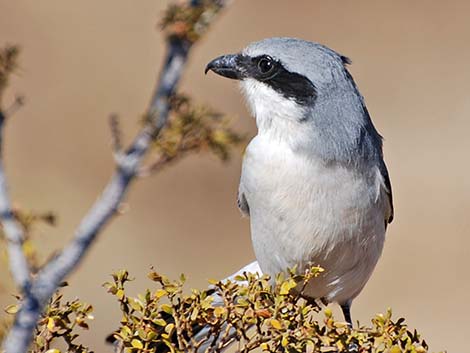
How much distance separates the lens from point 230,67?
3.57m

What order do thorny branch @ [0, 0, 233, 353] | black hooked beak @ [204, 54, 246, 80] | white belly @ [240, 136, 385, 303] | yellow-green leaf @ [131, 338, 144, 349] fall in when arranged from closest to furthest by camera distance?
thorny branch @ [0, 0, 233, 353] → yellow-green leaf @ [131, 338, 144, 349] → white belly @ [240, 136, 385, 303] → black hooked beak @ [204, 54, 246, 80]

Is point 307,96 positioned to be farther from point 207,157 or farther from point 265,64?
point 207,157

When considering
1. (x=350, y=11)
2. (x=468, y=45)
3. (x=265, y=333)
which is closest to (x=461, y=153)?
(x=468, y=45)

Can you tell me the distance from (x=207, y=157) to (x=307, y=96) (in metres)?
3.87

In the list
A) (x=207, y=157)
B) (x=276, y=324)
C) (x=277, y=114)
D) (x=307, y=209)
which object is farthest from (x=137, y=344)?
(x=207, y=157)

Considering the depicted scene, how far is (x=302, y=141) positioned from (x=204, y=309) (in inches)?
42.1

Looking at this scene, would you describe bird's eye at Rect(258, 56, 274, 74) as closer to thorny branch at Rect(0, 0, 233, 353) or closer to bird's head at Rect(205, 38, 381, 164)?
bird's head at Rect(205, 38, 381, 164)

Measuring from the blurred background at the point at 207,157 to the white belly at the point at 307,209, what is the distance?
2984 millimetres

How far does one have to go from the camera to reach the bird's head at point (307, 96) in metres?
3.43

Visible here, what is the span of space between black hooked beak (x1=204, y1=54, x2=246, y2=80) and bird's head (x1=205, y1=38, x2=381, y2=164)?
0.06m

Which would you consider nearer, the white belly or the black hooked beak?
the white belly

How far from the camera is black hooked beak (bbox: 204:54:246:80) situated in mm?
3551

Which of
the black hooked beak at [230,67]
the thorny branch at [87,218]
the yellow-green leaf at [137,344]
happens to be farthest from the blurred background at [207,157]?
the thorny branch at [87,218]

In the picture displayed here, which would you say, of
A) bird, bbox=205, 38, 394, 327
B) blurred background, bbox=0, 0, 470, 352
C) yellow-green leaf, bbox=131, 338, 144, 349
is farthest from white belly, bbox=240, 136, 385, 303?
blurred background, bbox=0, 0, 470, 352
